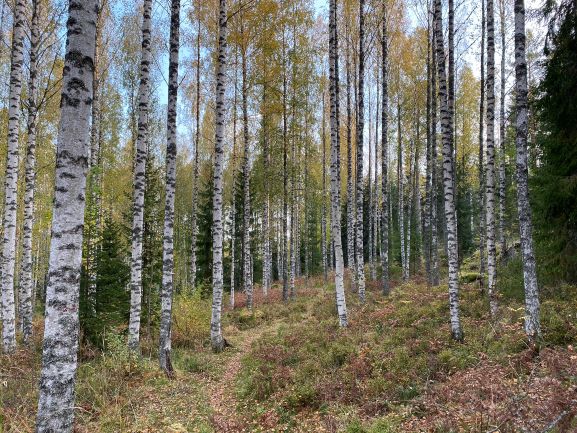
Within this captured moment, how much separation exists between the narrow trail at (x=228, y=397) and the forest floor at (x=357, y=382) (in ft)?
0.11

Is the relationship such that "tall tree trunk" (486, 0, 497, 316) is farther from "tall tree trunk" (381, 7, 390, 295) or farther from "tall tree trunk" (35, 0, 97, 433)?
"tall tree trunk" (35, 0, 97, 433)

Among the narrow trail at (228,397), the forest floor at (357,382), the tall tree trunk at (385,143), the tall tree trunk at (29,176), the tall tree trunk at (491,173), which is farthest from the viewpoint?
the tall tree trunk at (385,143)

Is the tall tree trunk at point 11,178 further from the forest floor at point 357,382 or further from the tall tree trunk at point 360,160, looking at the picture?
the tall tree trunk at point 360,160

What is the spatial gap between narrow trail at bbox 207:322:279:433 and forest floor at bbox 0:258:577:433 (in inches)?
1.3

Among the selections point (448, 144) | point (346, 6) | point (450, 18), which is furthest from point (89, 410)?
point (346, 6)

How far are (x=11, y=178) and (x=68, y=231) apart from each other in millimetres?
7147

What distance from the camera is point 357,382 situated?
20.3 ft

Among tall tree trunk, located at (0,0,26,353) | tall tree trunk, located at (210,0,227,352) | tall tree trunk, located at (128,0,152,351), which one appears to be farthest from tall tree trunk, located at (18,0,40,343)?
tall tree trunk, located at (210,0,227,352)

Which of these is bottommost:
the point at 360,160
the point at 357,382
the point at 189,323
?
the point at 189,323

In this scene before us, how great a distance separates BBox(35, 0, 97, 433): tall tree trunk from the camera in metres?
3.19

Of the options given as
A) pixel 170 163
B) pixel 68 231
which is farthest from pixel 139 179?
pixel 68 231

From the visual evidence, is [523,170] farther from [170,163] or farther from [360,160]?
[170,163]

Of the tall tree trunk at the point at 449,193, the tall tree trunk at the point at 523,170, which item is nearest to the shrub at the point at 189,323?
the tall tree trunk at the point at 449,193

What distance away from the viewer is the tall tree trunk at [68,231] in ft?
10.5
